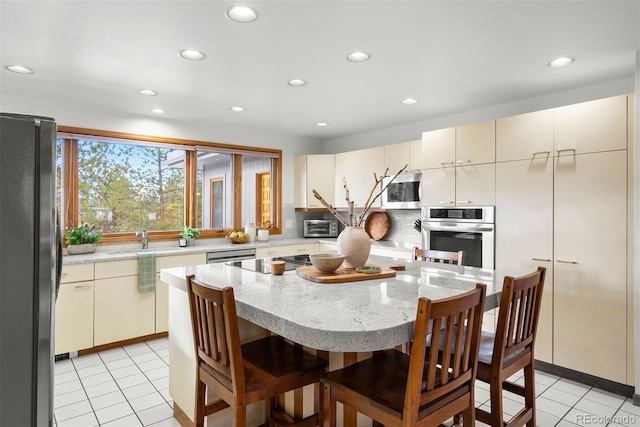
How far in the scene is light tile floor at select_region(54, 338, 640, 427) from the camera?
2.35 meters

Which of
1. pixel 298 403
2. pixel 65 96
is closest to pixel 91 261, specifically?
pixel 65 96

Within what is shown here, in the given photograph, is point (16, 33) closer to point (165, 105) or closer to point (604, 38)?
point (165, 105)

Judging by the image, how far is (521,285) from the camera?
63.9 inches

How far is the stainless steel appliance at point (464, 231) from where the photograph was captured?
3.34 m

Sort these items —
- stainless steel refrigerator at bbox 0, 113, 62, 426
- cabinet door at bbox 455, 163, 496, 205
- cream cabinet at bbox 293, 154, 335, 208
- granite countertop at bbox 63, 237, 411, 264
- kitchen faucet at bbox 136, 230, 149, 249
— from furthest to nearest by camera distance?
cream cabinet at bbox 293, 154, 335, 208 < kitchen faucet at bbox 136, 230, 149, 249 < granite countertop at bbox 63, 237, 411, 264 < cabinet door at bbox 455, 163, 496, 205 < stainless steel refrigerator at bbox 0, 113, 62, 426

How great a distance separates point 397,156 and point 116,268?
3.19m

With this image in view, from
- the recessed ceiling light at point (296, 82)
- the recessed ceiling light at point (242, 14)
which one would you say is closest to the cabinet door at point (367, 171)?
the recessed ceiling light at point (296, 82)

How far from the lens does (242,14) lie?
2.00 meters

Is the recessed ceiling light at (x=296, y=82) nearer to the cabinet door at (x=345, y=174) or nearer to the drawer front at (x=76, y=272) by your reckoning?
the cabinet door at (x=345, y=174)

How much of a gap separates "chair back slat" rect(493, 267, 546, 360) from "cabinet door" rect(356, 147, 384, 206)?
293 centimetres

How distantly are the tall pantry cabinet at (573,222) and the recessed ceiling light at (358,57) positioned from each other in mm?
1487

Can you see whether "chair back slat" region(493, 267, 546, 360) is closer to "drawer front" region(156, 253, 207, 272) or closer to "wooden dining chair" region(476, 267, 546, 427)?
"wooden dining chair" region(476, 267, 546, 427)

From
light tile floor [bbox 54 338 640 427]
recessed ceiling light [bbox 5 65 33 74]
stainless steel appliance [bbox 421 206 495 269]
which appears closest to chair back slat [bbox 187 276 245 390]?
light tile floor [bbox 54 338 640 427]

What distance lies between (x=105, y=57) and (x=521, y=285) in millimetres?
2831
